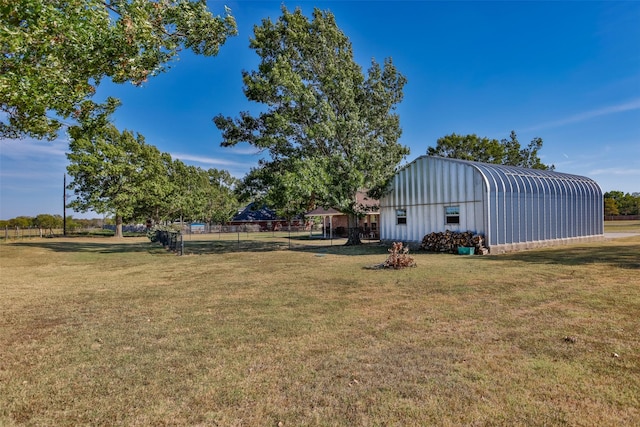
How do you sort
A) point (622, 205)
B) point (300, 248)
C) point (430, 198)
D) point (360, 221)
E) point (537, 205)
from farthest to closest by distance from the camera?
point (622, 205)
point (360, 221)
point (300, 248)
point (430, 198)
point (537, 205)

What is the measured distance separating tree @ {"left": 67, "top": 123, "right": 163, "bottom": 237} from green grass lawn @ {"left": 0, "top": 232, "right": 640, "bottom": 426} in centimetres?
3664

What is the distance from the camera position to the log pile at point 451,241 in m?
17.0

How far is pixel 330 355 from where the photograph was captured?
467cm

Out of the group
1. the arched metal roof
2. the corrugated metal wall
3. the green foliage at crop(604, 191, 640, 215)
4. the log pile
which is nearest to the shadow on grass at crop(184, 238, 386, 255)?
the corrugated metal wall

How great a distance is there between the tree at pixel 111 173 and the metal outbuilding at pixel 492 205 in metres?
33.5

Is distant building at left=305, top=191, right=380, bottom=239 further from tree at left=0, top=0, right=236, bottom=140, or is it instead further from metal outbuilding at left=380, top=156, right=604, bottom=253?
tree at left=0, top=0, right=236, bottom=140

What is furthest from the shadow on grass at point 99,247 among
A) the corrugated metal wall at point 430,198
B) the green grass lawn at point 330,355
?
the green grass lawn at point 330,355

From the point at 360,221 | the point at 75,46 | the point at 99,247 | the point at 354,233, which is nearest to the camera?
the point at 75,46

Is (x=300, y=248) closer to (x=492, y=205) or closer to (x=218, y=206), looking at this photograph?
(x=492, y=205)

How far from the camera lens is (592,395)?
11.4ft

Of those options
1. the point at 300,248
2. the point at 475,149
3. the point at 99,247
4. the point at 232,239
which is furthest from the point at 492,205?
the point at 475,149

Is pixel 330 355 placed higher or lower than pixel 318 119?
lower

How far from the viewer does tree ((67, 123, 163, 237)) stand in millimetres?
40222

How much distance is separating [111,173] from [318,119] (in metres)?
31.7
